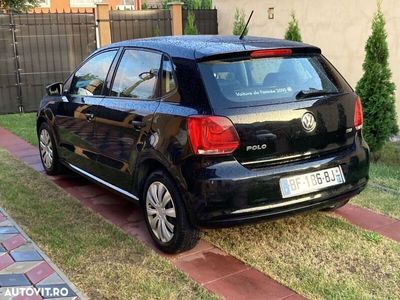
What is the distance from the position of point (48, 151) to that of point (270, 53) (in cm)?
351

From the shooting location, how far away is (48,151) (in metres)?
6.13

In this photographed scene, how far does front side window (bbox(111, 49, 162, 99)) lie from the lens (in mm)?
3963

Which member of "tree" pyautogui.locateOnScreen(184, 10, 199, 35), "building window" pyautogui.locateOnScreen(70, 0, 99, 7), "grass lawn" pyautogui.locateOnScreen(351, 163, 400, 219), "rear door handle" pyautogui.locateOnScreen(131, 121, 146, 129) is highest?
"building window" pyautogui.locateOnScreen(70, 0, 99, 7)

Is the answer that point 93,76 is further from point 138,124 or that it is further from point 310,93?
point 310,93

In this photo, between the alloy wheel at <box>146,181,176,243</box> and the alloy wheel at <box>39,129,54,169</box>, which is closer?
the alloy wheel at <box>146,181,176,243</box>

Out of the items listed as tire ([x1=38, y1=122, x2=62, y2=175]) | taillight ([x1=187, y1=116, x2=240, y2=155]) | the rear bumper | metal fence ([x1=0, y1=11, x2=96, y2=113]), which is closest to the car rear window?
taillight ([x1=187, y1=116, x2=240, y2=155])

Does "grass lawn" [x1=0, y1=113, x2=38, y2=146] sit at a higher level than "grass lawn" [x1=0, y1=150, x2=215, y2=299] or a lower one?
higher

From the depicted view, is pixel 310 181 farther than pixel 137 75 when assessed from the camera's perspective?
No

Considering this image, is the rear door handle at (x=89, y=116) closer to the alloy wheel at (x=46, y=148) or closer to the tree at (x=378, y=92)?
the alloy wheel at (x=46, y=148)

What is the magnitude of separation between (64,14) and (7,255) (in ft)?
30.4

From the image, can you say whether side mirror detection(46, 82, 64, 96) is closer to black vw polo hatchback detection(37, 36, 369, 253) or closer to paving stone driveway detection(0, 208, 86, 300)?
black vw polo hatchback detection(37, 36, 369, 253)

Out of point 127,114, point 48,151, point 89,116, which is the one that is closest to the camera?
point 127,114
